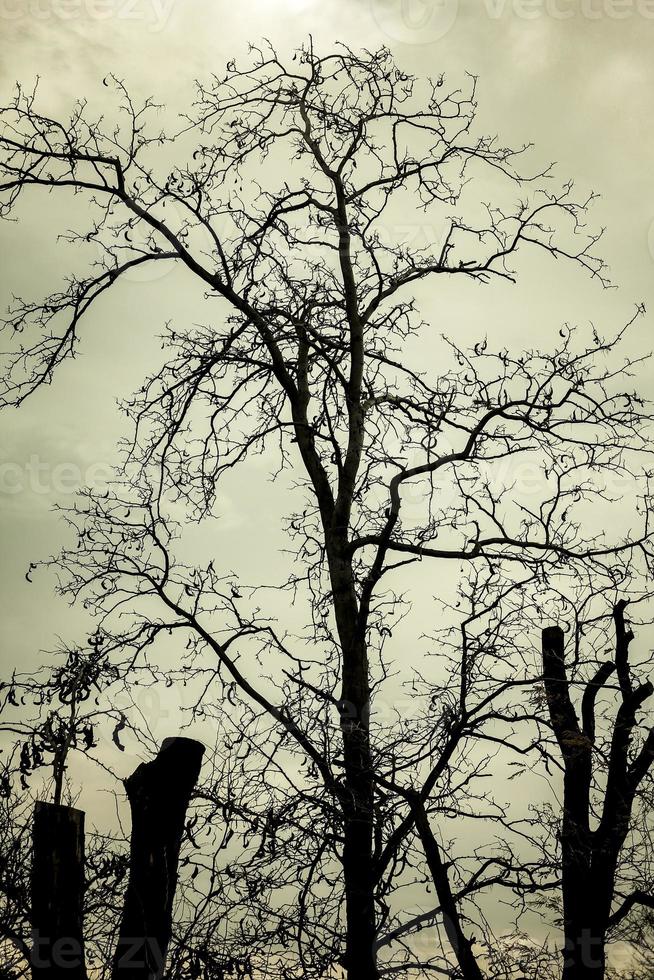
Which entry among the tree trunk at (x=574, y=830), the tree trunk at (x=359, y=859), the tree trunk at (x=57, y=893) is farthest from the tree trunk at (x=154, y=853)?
the tree trunk at (x=574, y=830)

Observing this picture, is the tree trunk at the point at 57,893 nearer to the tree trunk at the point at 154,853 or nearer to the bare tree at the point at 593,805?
the tree trunk at the point at 154,853

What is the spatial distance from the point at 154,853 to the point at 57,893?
658mm

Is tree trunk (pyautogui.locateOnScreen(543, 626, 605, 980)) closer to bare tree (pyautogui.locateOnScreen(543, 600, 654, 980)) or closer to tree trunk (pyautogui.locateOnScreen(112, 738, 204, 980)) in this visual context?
bare tree (pyautogui.locateOnScreen(543, 600, 654, 980))

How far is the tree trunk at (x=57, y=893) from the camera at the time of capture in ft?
18.3

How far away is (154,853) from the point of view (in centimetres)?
616

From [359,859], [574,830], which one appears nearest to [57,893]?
[359,859]

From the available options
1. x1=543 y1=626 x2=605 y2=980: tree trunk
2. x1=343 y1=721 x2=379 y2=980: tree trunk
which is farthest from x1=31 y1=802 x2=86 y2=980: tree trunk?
x1=543 y1=626 x2=605 y2=980: tree trunk

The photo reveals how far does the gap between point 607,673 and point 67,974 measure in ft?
18.1

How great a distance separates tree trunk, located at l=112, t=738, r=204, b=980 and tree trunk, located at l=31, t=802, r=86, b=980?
13.2 inches

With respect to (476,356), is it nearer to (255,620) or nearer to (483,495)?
(483,495)

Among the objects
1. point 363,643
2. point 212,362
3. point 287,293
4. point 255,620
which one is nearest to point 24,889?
point 255,620

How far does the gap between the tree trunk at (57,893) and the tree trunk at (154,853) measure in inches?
13.2

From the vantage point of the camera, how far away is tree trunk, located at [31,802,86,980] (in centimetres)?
557

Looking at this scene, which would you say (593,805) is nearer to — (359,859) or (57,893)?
(359,859)
